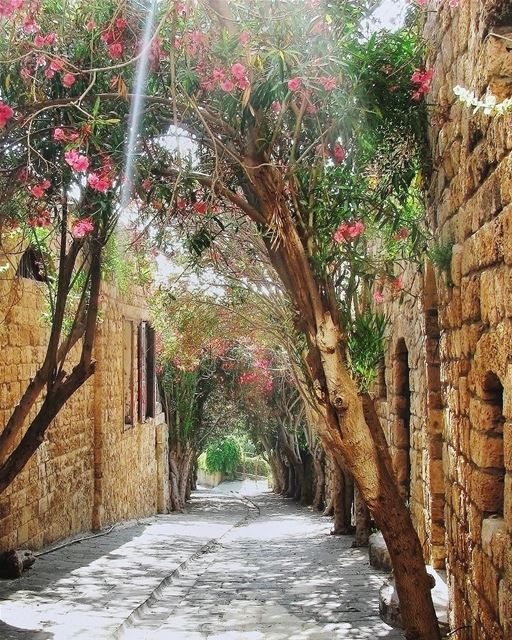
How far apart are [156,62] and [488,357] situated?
9.26 feet

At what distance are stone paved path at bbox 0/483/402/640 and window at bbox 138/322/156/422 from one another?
141 inches

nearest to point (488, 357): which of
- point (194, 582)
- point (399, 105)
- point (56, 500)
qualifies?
point (399, 105)

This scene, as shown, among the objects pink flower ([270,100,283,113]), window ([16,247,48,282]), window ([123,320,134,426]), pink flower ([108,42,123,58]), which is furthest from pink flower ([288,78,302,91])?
window ([123,320,134,426])

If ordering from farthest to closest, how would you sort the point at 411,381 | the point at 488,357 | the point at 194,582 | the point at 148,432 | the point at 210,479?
the point at 210,479
the point at 148,432
the point at 194,582
the point at 411,381
the point at 488,357

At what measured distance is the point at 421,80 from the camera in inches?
192

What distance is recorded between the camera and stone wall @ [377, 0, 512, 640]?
3.22 meters

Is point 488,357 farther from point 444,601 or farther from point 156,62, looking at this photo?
point 156,62

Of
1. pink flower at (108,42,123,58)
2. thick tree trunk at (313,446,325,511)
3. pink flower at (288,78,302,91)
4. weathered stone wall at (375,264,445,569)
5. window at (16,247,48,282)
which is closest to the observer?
pink flower at (288,78,302,91)

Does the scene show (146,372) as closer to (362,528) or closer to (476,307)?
(362,528)

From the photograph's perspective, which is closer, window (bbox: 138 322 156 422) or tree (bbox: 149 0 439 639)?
tree (bbox: 149 0 439 639)

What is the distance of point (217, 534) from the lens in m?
12.8

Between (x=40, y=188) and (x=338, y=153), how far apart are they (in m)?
1.96

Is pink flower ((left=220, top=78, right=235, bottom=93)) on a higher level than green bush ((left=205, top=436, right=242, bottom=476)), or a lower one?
higher

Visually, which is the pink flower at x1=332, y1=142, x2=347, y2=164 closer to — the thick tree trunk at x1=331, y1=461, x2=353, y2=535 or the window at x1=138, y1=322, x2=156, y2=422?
the thick tree trunk at x1=331, y1=461, x2=353, y2=535
